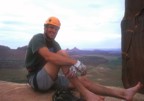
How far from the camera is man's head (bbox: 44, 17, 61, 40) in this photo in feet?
16.8

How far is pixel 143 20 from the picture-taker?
565 centimetres

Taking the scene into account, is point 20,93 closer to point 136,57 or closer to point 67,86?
point 67,86

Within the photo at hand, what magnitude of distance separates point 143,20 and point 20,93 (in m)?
2.34

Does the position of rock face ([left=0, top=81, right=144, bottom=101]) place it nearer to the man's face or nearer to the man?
the man

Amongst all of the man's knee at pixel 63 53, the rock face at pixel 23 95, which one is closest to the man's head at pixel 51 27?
the man's knee at pixel 63 53

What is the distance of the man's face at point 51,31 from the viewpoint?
16.8 ft

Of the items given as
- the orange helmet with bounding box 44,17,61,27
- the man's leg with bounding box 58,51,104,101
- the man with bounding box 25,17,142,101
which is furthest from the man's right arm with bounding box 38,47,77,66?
the orange helmet with bounding box 44,17,61,27

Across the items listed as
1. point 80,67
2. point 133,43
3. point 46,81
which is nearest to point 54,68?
point 46,81

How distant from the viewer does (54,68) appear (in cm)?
497

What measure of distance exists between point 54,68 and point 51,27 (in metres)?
0.62

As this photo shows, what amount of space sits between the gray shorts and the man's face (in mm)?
534

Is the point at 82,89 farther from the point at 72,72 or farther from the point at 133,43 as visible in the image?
the point at 133,43

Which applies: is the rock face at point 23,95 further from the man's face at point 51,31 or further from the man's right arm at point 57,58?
the man's face at point 51,31

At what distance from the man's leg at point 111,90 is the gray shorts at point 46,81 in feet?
1.41
